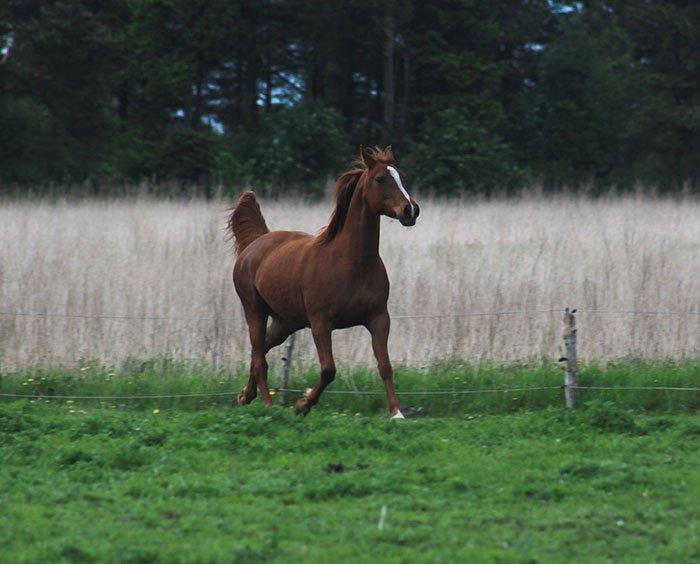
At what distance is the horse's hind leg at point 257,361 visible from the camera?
945cm

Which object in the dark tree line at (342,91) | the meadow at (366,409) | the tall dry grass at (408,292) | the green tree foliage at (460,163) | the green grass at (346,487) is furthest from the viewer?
the dark tree line at (342,91)

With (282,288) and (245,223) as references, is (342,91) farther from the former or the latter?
(282,288)

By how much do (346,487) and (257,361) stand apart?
122 inches

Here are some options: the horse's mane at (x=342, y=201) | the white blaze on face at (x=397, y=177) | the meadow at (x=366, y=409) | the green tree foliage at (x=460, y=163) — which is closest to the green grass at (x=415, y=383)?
the meadow at (x=366, y=409)

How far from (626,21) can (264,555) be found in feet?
127

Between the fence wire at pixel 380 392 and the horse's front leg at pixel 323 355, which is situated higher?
the horse's front leg at pixel 323 355

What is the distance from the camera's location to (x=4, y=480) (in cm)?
680

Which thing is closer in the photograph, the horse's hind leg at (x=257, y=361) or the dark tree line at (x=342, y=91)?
the horse's hind leg at (x=257, y=361)

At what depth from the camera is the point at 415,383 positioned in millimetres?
10375

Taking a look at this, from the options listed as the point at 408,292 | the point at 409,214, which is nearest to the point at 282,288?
the point at 409,214

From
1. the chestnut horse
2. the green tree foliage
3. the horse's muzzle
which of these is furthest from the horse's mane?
the green tree foliage

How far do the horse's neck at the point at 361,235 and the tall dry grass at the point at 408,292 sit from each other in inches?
121

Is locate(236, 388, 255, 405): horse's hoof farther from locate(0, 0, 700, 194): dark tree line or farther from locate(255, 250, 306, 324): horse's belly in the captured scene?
locate(0, 0, 700, 194): dark tree line

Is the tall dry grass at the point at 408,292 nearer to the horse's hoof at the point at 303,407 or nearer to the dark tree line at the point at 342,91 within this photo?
the horse's hoof at the point at 303,407
